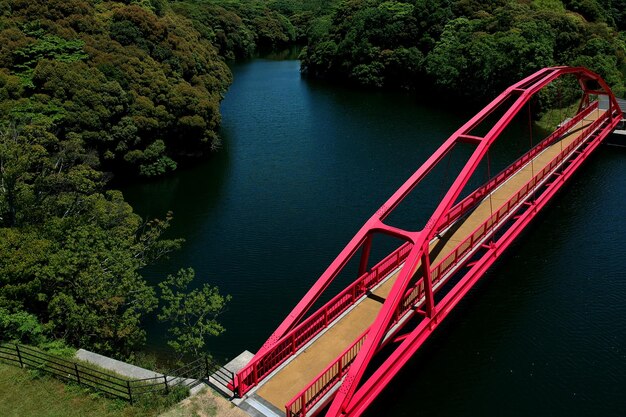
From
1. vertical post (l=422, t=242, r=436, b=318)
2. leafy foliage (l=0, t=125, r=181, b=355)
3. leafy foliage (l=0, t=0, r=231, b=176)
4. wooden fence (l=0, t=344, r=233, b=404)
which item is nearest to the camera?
wooden fence (l=0, t=344, r=233, b=404)

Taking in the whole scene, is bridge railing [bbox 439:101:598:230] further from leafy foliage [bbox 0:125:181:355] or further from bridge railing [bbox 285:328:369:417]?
leafy foliage [bbox 0:125:181:355]

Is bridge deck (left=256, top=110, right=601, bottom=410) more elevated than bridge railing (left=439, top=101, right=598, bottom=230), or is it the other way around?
bridge railing (left=439, top=101, right=598, bottom=230)

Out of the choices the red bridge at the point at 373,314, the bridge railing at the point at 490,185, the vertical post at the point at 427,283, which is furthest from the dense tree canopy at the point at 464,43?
the vertical post at the point at 427,283

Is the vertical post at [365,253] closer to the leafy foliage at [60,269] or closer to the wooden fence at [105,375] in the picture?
the wooden fence at [105,375]

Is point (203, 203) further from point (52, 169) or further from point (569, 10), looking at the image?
point (569, 10)

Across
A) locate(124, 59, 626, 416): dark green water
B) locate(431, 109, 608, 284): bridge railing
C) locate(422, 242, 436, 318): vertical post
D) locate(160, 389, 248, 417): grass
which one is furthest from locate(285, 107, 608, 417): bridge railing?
locate(124, 59, 626, 416): dark green water
